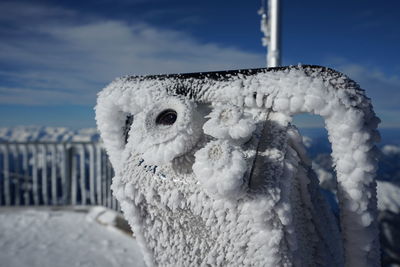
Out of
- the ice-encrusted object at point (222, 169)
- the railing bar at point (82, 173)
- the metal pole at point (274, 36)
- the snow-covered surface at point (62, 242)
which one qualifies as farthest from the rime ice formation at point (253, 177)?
the railing bar at point (82, 173)

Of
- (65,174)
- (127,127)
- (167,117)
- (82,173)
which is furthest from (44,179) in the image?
(167,117)

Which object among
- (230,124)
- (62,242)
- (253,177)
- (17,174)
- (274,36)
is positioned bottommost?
(62,242)

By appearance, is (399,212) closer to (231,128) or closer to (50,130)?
(231,128)

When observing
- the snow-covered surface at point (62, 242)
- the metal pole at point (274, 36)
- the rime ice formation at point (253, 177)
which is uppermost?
the metal pole at point (274, 36)

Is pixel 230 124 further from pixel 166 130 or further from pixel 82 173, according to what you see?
pixel 82 173

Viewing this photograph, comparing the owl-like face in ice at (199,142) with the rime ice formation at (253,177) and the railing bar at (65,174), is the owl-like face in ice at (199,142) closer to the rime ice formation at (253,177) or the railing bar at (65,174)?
the rime ice formation at (253,177)

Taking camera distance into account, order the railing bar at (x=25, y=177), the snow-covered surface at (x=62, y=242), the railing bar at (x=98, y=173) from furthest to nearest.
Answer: the railing bar at (x=98, y=173) < the railing bar at (x=25, y=177) < the snow-covered surface at (x=62, y=242)
